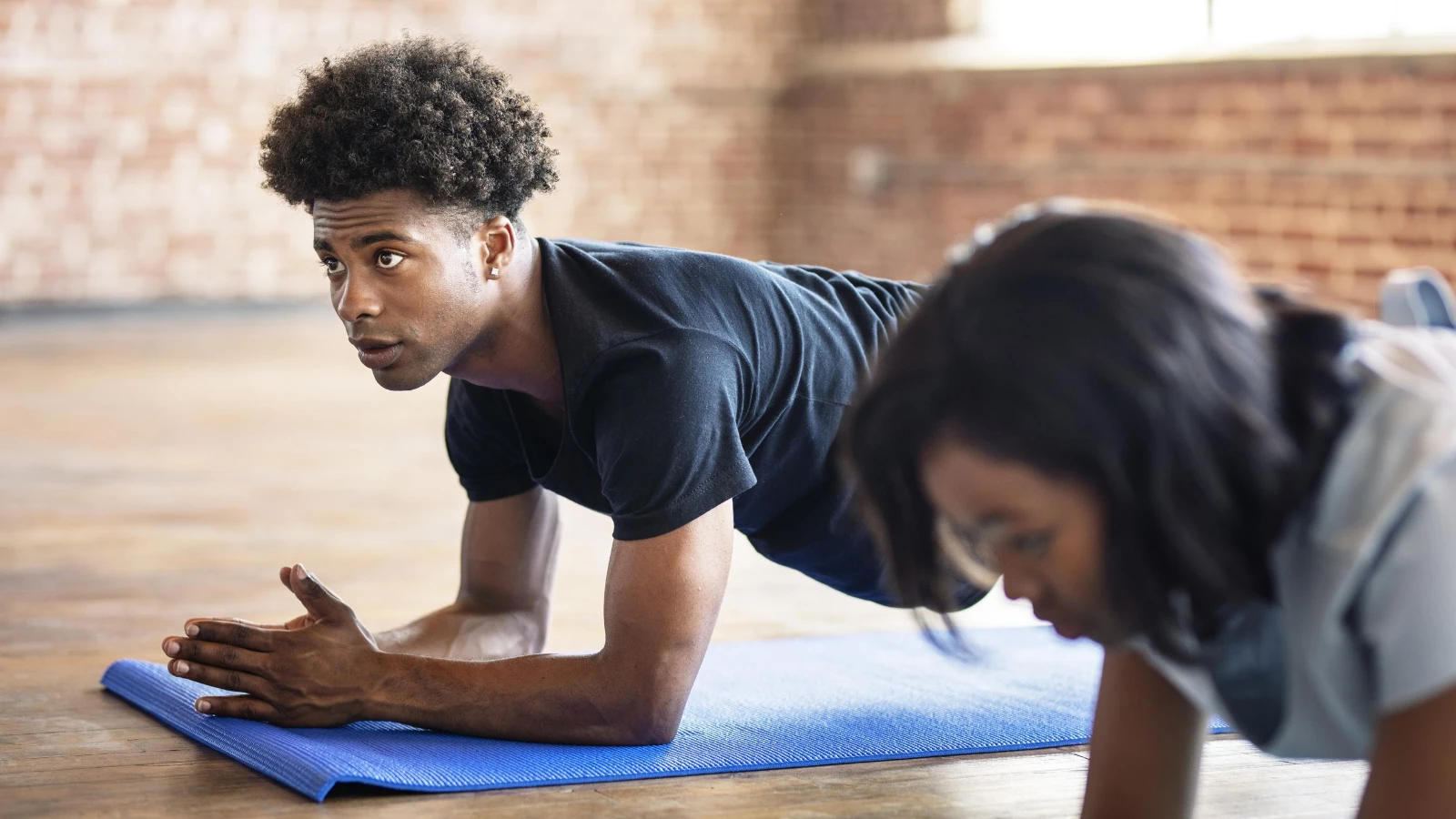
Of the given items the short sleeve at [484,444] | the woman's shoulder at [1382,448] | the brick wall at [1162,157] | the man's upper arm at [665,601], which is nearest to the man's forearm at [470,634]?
the short sleeve at [484,444]

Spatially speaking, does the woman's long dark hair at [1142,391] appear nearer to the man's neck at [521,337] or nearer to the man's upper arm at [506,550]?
the man's neck at [521,337]

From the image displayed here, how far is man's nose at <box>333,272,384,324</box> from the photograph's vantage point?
189 cm

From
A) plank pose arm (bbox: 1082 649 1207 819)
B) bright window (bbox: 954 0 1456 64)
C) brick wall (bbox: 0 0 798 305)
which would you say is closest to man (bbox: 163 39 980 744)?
plank pose arm (bbox: 1082 649 1207 819)

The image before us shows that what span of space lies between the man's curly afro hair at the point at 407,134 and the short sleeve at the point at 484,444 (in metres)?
0.32

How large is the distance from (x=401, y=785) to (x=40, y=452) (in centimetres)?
304

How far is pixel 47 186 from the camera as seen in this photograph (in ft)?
22.6

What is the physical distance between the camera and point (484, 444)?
2225mm

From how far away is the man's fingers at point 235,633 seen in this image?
1896 mm

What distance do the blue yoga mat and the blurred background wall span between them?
135 inches

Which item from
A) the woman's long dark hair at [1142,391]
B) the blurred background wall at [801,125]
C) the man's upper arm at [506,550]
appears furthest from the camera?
the blurred background wall at [801,125]

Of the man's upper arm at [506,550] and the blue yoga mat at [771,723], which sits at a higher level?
the man's upper arm at [506,550]

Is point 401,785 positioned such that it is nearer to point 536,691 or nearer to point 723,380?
point 536,691

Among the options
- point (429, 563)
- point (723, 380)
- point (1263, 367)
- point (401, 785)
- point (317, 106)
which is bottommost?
point (429, 563)

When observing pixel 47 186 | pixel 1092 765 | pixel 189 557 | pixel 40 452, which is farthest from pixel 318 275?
pixel 1092 765
